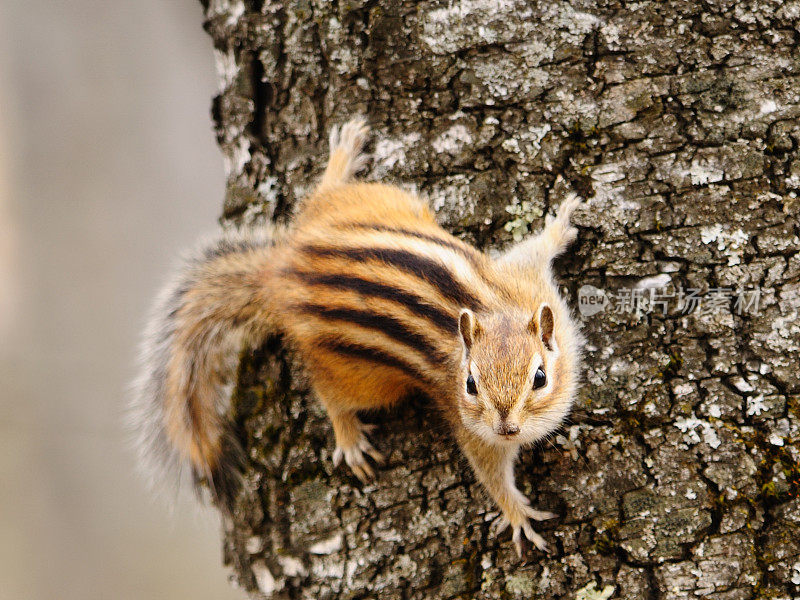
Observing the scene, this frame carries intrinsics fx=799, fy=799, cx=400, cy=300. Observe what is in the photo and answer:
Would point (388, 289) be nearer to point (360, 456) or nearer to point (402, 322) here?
point (402, 322)

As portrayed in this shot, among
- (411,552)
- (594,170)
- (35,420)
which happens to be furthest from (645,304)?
(35,420)

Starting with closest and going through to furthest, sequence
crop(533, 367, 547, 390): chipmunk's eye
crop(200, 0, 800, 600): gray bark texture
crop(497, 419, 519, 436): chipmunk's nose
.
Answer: crop(200, 0, 800, 600): gray bark texture
crop(497, 419, 519, 436): chipmunk's nose
crop(533, 367, 547, 390): chipmunk's eye

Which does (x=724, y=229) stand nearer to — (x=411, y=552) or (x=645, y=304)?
(x=645, y=304)

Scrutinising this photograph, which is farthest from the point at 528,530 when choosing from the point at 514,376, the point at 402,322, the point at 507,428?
the point at 402,322

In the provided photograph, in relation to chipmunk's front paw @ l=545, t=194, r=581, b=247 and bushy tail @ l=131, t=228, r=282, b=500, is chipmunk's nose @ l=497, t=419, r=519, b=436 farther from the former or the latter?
bushy tail @ l=131, t=228, r=282, b=500

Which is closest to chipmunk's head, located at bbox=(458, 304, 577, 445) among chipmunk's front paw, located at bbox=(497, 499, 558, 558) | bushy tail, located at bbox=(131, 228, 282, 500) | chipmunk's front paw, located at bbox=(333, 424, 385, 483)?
chipmunk's front paw, located at bbox=(497, 499, 558, 558)

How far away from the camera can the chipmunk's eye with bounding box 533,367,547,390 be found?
90.1 inches

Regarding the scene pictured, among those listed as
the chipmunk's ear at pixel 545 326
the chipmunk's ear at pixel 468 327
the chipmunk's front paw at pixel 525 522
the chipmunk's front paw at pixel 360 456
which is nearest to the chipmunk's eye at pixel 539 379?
the chipmunk's ear at pixel 545 326

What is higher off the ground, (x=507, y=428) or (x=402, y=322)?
(x=402, y=322)

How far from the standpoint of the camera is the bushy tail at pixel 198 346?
2.77 meters

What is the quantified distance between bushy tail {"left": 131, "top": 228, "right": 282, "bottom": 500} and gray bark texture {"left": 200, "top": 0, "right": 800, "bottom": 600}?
0.28 meters

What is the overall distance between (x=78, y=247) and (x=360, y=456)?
3.44m

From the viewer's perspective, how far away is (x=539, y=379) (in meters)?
2.30

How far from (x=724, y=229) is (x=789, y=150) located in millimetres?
270
